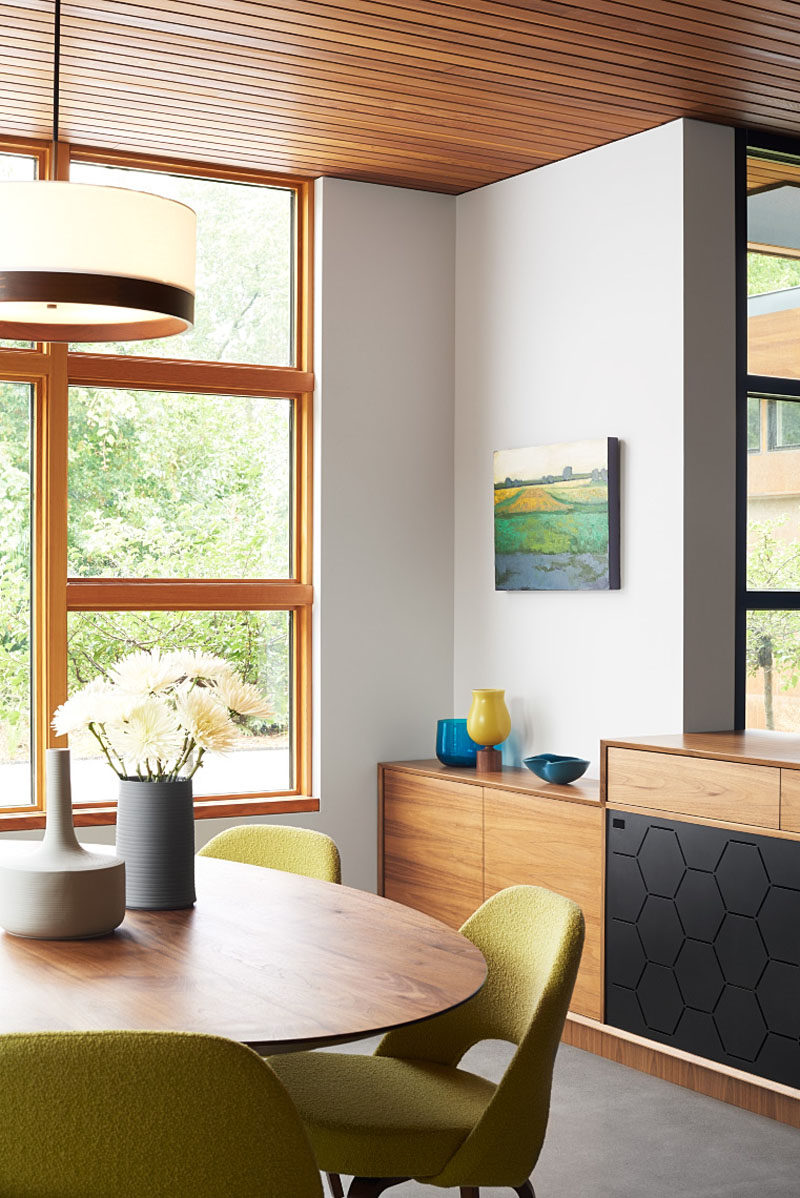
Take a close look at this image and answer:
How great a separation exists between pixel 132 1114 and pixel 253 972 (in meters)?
0.66

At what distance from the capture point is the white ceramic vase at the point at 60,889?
2555 millimetres

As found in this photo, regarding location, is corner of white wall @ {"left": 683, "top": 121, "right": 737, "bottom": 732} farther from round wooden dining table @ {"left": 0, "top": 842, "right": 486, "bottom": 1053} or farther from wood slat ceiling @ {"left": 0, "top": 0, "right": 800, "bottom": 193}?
round wooden dining table @ {"left": 0, "top": 842, "right": 486, "bottom": 1053}

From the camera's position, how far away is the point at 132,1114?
1.70 metres

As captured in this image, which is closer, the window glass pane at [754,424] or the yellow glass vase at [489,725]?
the window glass pane at [754,424]

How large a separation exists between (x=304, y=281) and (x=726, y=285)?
64.1 inches

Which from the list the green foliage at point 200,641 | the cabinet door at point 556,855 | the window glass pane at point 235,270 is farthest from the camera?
the window glass pane at point 235,270

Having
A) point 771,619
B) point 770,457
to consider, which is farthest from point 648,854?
point 770,457

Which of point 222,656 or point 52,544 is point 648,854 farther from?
point 52,544

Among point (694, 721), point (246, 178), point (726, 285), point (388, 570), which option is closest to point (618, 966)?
point (694, 721)

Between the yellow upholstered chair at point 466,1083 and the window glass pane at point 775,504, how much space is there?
2.31 meters

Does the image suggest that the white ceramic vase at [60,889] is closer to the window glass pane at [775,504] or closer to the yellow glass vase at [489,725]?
the yellow glass vase at [489,725]

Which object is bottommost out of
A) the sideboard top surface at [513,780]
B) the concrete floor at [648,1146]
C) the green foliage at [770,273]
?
the concrete floor at [648,1146]

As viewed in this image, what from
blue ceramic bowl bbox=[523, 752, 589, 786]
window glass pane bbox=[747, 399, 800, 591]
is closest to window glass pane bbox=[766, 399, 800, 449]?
window glass pane bbox=[747, 399, 800, 591]

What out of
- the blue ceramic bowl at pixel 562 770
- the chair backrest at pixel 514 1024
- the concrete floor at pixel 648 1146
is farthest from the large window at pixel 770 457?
the chair backrest at pixel 514 1024
